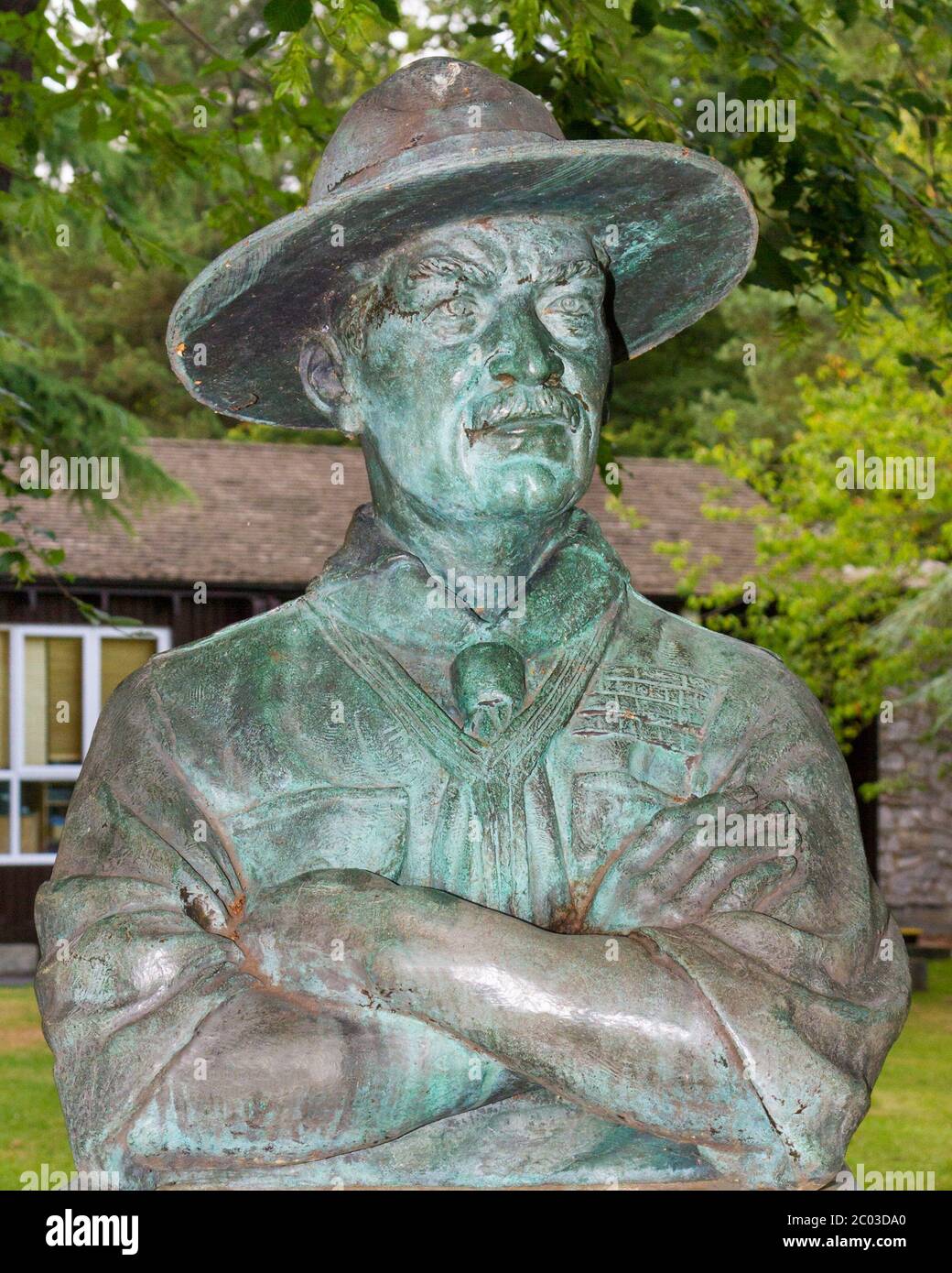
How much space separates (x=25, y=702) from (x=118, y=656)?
100 centimetres

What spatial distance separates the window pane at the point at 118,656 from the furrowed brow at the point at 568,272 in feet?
50.0

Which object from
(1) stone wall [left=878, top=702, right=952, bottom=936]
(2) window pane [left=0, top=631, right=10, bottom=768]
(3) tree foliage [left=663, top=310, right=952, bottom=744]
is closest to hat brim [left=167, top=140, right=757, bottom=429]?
(3) tree foliage [left=663, top=310, right=952, bottom=744]

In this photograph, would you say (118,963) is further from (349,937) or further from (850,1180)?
(850,1180)

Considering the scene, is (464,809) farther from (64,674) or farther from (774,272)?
(64,674)

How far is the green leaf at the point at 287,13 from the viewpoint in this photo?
4.59 meters

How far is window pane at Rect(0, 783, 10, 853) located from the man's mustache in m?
16.0

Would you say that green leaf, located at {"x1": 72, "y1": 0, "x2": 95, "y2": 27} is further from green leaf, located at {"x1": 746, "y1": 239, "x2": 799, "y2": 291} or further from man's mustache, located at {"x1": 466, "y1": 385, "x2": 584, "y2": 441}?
man's mustache, located at {"x1": 466, "y1": 385, "x2": 584, "y2": 441}

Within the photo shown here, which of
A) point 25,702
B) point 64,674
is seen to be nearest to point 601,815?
point 64,674

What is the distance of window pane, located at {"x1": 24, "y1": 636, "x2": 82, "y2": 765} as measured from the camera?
17750 millimetres

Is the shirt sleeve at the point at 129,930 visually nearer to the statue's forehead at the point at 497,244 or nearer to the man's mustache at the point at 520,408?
the man's mustache at the point at 520,408

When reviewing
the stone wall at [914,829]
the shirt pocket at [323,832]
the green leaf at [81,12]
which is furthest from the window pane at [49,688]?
the shirt pocket at [323,832]

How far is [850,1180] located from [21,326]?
1517 cm

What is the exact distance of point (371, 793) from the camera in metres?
2.62

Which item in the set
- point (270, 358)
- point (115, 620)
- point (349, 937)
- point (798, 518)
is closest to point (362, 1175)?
point (349, 937)
